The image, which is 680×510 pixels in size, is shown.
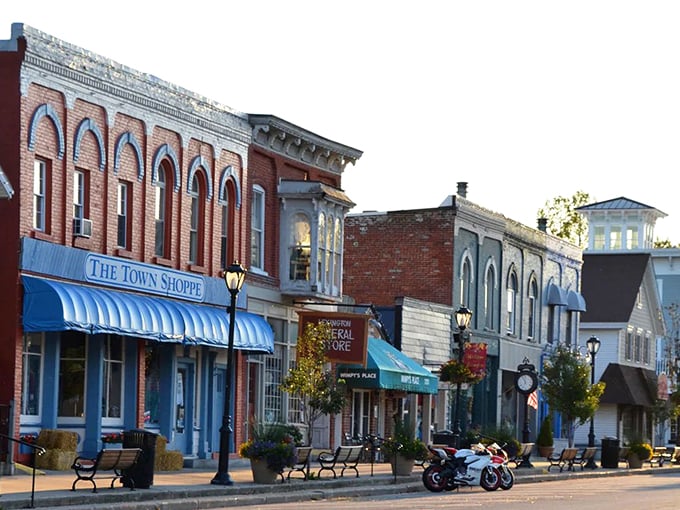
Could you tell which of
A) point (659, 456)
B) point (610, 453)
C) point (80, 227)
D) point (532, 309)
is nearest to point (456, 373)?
point (610, 453)

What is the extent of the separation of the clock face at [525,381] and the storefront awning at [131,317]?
42.6ft

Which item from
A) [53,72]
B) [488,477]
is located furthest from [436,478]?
[53,72]

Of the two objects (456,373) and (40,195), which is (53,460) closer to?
(40,195)

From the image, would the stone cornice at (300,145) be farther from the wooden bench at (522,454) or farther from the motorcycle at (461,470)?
the motorcycle at (461,470)

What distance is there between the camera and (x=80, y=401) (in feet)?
112

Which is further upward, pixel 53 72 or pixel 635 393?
pixel 53 72

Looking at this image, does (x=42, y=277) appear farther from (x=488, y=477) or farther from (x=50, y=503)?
(x=488, y=477)

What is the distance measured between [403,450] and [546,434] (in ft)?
81.1

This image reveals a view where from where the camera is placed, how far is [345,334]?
42688mm

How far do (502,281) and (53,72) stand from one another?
1115 inches

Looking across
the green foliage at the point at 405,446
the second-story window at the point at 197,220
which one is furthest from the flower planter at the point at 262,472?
the second-story window at the point at 197,220

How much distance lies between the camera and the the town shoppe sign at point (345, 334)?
42.3 m

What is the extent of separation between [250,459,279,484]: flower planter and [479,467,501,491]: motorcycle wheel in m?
5.34

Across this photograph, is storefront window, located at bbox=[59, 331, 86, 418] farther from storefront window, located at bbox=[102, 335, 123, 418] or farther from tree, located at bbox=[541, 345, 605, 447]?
tree, located at bbox=[541, 345, 605, 447]
